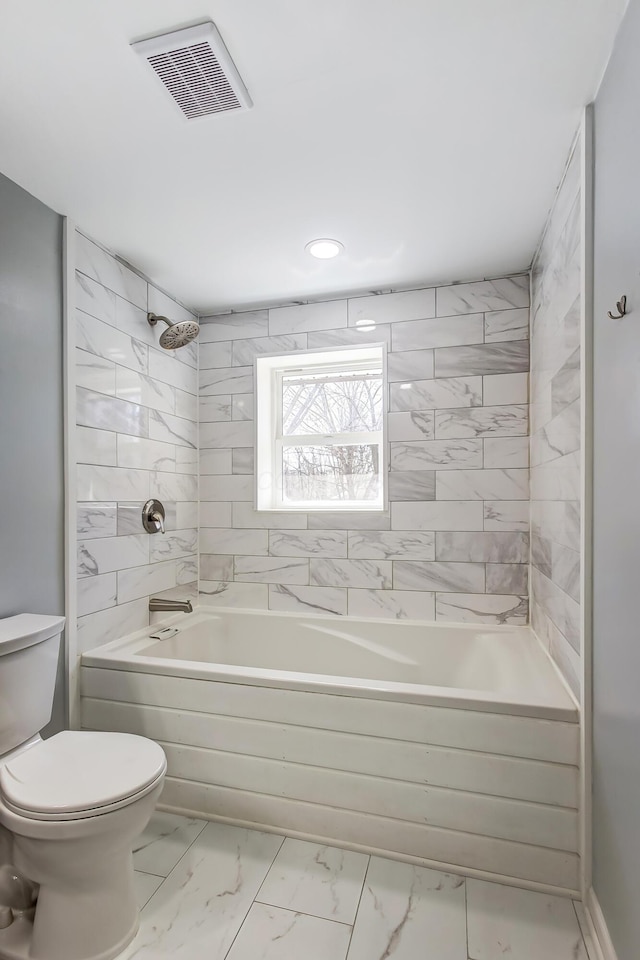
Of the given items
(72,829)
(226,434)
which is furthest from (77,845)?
(226,434)

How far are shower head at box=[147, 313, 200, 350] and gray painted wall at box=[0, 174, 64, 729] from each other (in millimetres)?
549

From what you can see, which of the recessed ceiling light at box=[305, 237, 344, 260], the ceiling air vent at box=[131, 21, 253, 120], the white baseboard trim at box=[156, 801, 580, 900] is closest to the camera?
the ceiling air vent at box=[131, 21, 253, 120]

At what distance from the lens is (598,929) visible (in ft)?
4.53

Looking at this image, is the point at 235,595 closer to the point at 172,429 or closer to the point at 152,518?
the point at 152,518

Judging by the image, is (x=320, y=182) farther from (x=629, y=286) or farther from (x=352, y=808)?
(x=352, y=808)

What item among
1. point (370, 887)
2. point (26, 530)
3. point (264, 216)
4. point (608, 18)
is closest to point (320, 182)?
point (264, 216)

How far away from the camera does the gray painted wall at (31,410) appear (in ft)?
5.81

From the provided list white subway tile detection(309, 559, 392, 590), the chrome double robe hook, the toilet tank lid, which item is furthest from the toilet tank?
the chrome double robe hook

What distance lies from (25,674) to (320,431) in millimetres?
1941

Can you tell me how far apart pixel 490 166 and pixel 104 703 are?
2.51m

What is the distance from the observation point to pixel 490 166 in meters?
1.74

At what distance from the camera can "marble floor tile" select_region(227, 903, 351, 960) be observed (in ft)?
4.47

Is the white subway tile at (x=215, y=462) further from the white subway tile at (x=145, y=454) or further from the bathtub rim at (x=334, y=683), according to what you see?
the bathtub rim at (x=334, y=683)

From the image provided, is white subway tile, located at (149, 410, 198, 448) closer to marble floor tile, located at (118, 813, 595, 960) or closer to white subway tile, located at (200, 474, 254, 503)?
white subway tile, located at (200, 474, 254, 503)
